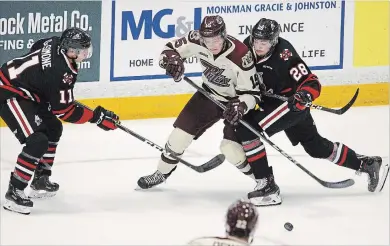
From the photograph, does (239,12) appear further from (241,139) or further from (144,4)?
(241,139)

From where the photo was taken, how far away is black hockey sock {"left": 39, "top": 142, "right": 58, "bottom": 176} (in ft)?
17.5

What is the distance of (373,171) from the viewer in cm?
550

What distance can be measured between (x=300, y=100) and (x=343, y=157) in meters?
0.56

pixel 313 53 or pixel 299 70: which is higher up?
pixel 313 53

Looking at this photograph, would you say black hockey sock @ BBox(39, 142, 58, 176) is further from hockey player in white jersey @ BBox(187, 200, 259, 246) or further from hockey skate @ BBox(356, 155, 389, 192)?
hockey player in white jersey @ BBox(187, 200, 259, 246)

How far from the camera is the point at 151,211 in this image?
17.0 ft

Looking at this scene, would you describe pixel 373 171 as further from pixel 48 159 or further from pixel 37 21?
pixel 37 21

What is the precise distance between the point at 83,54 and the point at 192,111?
26.5 inches

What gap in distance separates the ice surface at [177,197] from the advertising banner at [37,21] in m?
0.55

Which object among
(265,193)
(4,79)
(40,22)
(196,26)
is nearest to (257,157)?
(265,193)

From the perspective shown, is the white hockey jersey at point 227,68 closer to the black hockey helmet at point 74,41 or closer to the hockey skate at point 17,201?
the black hockey helmet at point 74,41

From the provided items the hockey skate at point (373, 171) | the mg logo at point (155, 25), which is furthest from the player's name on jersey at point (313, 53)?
the hockey skate at point (373, 171)

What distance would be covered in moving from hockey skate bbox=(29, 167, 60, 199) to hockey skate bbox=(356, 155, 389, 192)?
162 cm

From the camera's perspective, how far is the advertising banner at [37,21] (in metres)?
6.49
